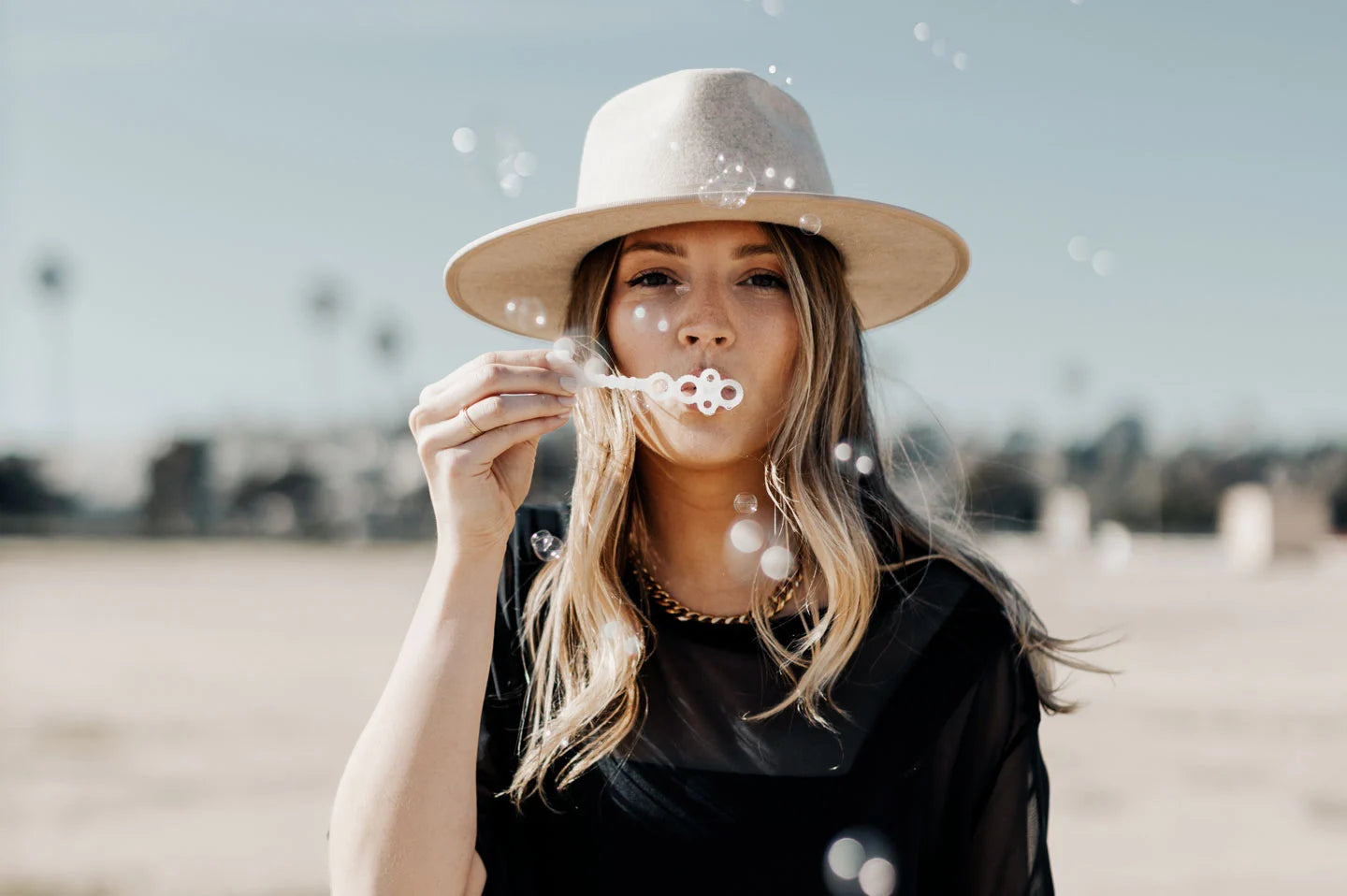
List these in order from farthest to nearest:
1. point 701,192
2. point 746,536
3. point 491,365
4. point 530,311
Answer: point 530,311 < point 746,536 < point 701,192 < point 491,365

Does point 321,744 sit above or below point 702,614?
below

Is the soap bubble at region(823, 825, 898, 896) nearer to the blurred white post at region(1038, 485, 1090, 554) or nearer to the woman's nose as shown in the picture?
the woman's nose

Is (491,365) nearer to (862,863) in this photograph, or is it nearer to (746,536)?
(746,536)

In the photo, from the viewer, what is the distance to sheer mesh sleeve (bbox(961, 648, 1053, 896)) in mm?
2068

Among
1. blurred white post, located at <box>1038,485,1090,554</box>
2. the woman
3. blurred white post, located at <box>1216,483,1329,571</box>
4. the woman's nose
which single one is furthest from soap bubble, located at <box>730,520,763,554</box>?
blurred white post, located at <box>1038,485,1090,554</box>

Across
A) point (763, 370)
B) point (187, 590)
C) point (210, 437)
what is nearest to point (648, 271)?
point (763, 370)

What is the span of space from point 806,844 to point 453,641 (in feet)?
2.25

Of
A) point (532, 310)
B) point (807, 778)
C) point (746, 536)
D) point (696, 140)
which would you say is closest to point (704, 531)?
point (746, 536)

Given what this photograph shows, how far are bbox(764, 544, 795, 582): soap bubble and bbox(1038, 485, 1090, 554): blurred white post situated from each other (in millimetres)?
43355

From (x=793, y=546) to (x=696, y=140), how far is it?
799mm

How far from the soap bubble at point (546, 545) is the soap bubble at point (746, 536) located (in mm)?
348

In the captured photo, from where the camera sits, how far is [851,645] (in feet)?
7.04

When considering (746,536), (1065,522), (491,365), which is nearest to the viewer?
(491,365)

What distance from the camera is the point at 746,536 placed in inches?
90.2
